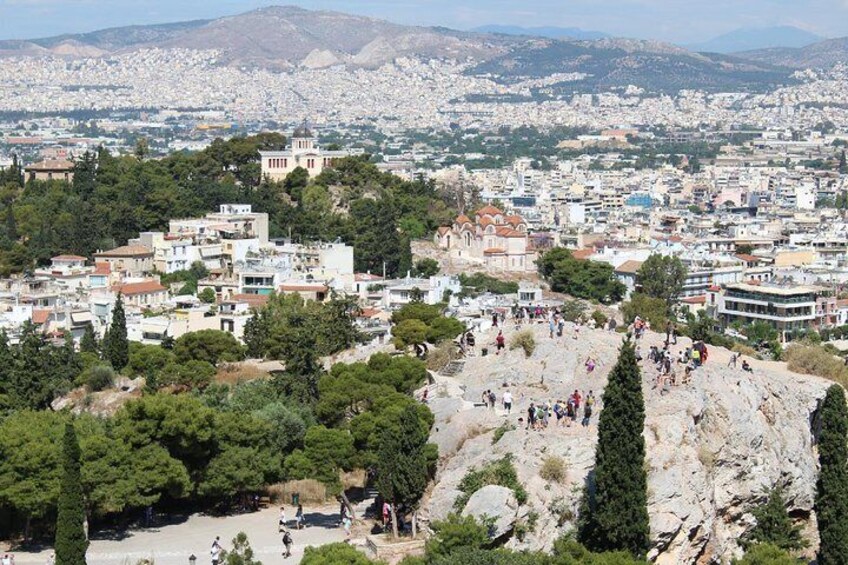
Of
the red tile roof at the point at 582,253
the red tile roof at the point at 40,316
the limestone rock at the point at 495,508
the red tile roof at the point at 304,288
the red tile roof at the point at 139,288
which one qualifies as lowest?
the red tile roof at the point at 582,253

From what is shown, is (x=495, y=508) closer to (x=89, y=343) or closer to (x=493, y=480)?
(x=493, y=480)

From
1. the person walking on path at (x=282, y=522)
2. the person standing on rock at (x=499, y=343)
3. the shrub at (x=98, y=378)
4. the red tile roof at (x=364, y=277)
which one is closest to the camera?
the person walking on path at (x=282, y=522)

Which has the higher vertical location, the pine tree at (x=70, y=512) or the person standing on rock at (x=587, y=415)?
the person standing on rock at (x=587, y=415)

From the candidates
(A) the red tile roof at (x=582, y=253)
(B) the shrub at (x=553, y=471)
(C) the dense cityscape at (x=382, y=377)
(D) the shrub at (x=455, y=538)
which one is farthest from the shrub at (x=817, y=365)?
(A) the red tile roof at (x=582, y=253)

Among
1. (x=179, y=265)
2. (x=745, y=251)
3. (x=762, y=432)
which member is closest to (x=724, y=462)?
(x=762, y=432)

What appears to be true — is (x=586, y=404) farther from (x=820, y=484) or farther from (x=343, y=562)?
(x=343, y=562)

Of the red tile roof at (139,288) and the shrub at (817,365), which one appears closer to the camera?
the shrub at (817,365)

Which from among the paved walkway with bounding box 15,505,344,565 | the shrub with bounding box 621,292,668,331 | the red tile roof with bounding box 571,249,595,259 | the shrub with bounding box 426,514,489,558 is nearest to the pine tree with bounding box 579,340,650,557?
the shrub with bounding box 426,514,489,558

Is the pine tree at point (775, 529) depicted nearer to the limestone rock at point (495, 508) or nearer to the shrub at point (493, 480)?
the shrub at point (493, 480)

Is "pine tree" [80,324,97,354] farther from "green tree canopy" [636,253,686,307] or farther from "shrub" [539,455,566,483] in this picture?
"green tree canopy" [636,253,686,307]
